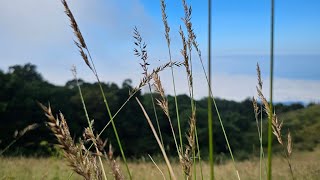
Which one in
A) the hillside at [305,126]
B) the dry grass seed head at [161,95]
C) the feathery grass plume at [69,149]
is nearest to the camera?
the feathery grass plume at [69,149]

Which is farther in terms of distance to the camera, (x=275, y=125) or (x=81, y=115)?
(x=81, y=115)

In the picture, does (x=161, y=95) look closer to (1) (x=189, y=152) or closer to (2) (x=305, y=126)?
(1) (x=189, y=152)

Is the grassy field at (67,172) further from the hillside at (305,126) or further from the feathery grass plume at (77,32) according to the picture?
the hillside at (305,126)

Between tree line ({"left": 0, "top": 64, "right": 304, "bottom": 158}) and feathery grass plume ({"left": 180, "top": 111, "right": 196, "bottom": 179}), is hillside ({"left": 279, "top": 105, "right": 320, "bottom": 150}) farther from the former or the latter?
feathery grass plume ({"left": 180, "top": 111, "right": 196, "bottom": 179})

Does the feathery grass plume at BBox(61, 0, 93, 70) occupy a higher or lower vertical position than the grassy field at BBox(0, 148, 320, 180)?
higher

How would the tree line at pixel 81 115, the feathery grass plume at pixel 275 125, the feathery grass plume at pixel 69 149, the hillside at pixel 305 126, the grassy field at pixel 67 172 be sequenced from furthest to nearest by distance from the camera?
the hillside at pixel 305 126
the tree line at pixel 81 115
the grassy field at pixel 67 172
the feathery grass plume at pixel 275 125
the feathery grass plume at pixel 69 149

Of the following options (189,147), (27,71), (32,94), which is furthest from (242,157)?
Answer: (189,147)

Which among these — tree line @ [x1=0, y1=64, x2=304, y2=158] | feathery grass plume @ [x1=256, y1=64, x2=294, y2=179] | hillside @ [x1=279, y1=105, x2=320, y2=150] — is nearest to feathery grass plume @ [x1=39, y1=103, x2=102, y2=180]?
feathery grass plume @ [x1=256, y1=64, x2=294, y2=179]

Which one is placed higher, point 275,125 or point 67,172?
point 275,125

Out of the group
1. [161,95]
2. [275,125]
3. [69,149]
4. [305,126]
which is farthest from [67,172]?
[305,126]

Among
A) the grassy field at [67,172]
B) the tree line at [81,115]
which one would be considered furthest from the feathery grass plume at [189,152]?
the tree line at [81,115]

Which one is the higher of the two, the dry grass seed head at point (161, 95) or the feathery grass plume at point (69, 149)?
the dry grass seed head at point (161, 95)

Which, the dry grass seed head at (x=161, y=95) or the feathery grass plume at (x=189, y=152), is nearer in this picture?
the feathery grass plume at (x=189, y=152)

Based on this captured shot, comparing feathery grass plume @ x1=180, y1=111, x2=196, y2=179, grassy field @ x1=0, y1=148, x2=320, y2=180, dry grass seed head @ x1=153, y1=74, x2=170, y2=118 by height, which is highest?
dry grass seed head @ x1=153, y1=74, x2=170, y2=118
